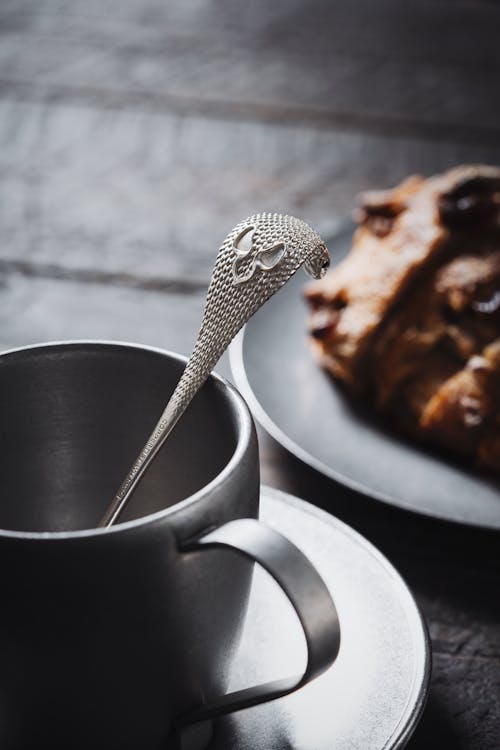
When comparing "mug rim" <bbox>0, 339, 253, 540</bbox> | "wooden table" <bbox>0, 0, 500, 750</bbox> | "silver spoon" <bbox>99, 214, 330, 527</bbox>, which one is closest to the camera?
"mug rim" <bbox>0, 339, 253, 540</bbox>

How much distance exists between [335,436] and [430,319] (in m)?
0.15

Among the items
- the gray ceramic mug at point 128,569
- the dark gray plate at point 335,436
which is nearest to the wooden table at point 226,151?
the dark gray plate at point 335,436

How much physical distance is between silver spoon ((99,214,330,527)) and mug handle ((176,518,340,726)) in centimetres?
11

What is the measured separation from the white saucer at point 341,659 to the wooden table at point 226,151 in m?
0.06

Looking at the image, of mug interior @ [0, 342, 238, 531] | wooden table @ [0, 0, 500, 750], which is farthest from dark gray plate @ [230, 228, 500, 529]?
mug interior @ [0, 342, 238, 531]

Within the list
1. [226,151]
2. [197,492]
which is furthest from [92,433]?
[226,151]

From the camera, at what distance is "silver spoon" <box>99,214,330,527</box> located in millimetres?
549

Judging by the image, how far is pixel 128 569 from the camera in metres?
0.46

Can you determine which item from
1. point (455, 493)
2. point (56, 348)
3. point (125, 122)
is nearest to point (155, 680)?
point (56, 348)

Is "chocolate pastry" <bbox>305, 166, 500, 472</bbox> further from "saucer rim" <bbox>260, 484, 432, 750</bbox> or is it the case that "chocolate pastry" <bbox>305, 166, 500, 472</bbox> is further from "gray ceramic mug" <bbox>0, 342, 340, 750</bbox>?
"gray ceramic mug" <bbox>0, 342, 340, 750</bbox>

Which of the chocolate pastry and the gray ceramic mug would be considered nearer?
the gray ceramic mug

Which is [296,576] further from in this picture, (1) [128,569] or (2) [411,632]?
(2) [411,632]

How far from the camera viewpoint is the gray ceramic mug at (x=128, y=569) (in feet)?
1.49

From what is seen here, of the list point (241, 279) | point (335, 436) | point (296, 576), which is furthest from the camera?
point (335, 436)
